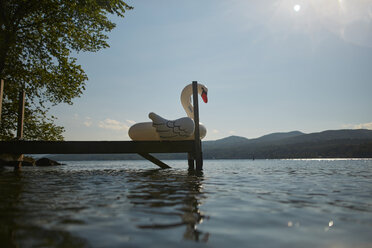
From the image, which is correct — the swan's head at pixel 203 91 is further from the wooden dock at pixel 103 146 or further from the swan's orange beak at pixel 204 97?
Result: the wooden dock at pixel 103 146

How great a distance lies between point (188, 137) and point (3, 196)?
26.2 ft

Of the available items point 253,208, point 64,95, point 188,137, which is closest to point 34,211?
point 253,208

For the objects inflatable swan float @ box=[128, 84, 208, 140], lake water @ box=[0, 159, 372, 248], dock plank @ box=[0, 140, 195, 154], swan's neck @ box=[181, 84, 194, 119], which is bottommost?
lake water @ box=[0, 159, 372, 248]

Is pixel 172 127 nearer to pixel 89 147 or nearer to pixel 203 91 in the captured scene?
pixel 203 91

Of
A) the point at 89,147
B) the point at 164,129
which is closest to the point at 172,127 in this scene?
the point at 164,129

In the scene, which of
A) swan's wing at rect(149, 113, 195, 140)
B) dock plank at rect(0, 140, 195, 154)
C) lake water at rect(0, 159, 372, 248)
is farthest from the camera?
swan's wing at rect(149, 113, 195, 140)

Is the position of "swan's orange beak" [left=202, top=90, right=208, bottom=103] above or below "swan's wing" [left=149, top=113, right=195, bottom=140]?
above

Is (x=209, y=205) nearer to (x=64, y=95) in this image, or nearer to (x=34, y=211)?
(x=34, y=211)

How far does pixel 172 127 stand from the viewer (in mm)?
11359

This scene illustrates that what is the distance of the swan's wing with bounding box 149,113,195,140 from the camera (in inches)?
446

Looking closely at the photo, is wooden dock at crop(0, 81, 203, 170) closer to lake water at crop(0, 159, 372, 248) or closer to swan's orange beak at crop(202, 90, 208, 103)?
swan's orange beak at crop(202, 90, 208, 103)

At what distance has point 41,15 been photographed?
Result: 45.4 ft

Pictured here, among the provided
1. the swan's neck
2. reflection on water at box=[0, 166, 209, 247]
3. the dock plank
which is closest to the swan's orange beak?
the swan's neck

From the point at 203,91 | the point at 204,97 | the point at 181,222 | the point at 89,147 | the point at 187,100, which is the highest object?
the point at 203,91
